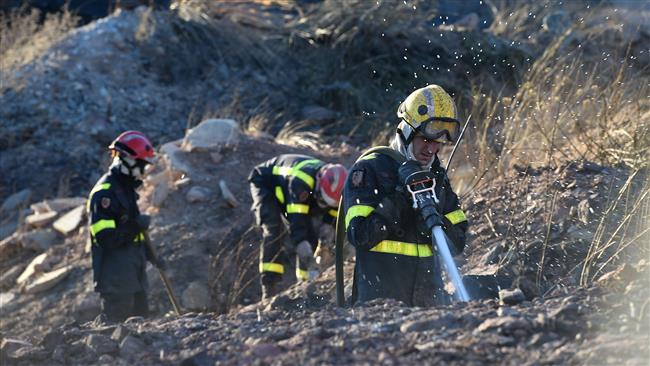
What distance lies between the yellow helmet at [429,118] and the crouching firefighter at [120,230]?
2.90 meters

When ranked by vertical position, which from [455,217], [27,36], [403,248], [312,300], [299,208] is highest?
[27,36]

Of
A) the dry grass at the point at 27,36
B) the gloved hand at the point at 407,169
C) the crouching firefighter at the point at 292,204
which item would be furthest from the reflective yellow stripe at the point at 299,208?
the dry grass at the point at 27,36

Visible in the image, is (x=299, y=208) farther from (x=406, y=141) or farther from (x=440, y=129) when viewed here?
(x=440, y=129)

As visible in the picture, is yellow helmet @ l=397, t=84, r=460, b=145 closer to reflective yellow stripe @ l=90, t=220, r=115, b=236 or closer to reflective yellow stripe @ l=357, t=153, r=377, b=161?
reflective yellow stripe @ l=357, t=153, r=377, b=161

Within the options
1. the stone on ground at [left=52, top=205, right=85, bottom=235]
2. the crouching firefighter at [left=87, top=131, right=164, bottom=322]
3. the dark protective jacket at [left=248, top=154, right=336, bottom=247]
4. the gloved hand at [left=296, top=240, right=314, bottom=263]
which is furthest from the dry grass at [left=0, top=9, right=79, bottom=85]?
the gloved hand at [left=296, top=240, right=314, bottom=263]

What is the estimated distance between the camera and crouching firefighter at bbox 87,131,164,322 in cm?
768

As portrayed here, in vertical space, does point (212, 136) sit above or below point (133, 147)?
above

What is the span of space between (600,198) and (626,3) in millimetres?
10441

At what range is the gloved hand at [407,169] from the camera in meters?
5.23

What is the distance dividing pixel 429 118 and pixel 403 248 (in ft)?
2.30

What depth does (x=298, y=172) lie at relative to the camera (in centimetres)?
822

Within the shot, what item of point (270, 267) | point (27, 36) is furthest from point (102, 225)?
point (27, 36)

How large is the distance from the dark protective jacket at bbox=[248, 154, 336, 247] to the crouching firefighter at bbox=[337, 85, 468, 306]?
2540 mm

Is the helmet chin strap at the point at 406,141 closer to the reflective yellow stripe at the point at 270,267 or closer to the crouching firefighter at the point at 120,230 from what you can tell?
the crouching firefighter at the point at 120,230
